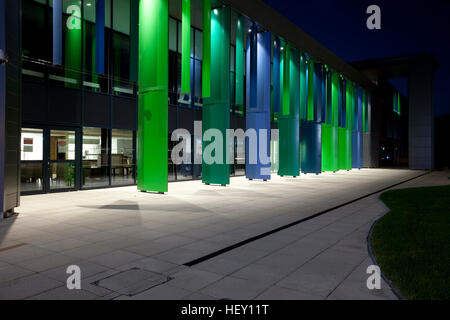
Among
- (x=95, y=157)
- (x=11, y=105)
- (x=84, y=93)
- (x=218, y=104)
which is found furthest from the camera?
(x=218, y=104)

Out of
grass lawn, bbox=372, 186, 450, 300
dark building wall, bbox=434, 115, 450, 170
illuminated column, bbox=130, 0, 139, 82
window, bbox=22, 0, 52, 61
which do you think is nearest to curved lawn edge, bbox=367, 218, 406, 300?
grass lawn, bbox=372, 186, 450, 300

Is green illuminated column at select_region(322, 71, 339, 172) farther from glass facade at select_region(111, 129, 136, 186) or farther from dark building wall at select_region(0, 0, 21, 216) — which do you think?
dark building wall at select_region(0, 0, 21, 216)

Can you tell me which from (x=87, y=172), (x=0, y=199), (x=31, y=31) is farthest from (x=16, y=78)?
(x=87, y=172)

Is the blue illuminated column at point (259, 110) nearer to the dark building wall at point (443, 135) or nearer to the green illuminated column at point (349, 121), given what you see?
the green illuminated column at point (349, 121)

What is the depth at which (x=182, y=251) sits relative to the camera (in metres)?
6.36

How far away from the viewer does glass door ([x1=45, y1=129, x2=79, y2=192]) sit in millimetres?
14719

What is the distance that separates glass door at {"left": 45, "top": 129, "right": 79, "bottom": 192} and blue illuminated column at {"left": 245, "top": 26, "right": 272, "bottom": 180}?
34.4ft

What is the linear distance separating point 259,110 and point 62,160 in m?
11.9

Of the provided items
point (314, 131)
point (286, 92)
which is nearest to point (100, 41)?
point (286, 92)

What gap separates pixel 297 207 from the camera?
11500mm

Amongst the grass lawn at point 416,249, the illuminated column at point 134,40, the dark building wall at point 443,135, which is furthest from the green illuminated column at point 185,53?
Result: the dark building wall at point 443,135

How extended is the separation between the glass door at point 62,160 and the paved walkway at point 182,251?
335 centimetres

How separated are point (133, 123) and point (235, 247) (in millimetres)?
13070

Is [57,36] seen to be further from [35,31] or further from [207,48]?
[207,48]
